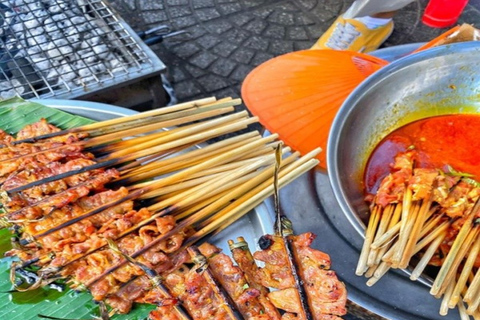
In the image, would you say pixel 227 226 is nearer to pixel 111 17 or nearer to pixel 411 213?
pixel 411 213

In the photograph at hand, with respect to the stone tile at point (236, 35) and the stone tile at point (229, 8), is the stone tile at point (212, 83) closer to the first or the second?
the stone tile at point (236, 35)

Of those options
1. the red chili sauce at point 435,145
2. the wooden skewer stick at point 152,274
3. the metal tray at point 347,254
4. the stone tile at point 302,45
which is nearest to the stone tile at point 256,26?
the stone tile at point 302,45

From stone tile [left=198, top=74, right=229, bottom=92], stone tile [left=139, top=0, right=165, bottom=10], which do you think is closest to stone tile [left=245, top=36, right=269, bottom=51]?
stone tile [left=198, top=74, right=229, bottom=92]

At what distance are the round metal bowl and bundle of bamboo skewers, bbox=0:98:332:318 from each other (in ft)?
1.22

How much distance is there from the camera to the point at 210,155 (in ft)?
7.36

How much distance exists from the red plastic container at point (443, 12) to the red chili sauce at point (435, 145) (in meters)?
2.96

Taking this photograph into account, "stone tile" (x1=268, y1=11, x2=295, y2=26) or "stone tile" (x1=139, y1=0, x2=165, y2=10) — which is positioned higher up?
"stone tile" (x1=139, y1=0, x2=165, y2=10)

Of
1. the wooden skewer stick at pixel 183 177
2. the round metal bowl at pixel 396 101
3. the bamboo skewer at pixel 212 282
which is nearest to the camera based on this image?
the bamboo skewer at pixel 212 282

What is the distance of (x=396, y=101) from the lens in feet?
9.54

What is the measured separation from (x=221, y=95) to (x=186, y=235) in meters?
2.91

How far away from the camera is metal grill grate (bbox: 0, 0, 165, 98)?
3352mm

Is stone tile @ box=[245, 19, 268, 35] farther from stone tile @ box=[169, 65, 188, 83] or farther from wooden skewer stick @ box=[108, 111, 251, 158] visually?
wooden skewer stick @ box=[108, 111, 251, 158]

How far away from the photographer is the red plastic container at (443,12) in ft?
17.1

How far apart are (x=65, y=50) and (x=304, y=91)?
7.30 ft
